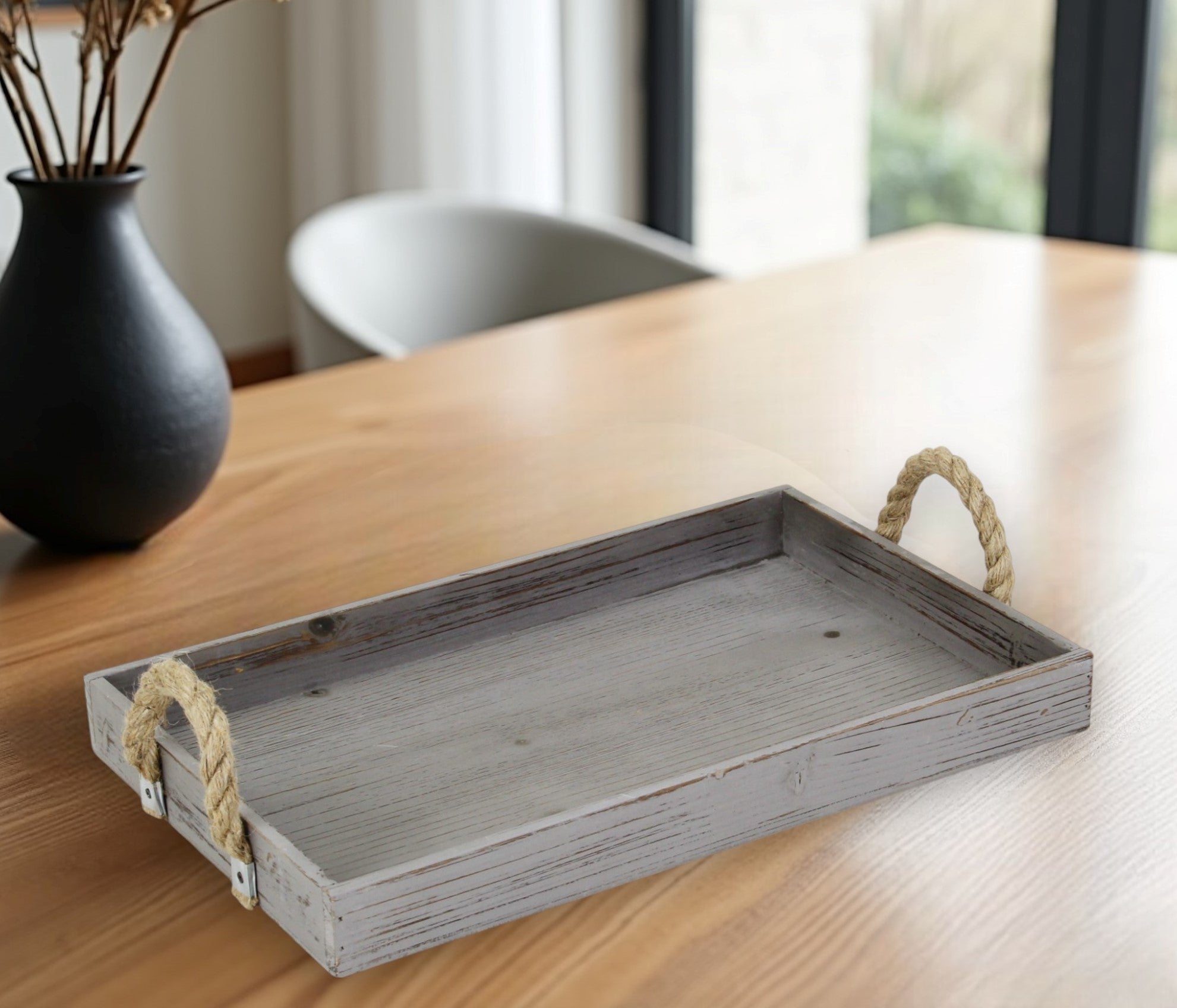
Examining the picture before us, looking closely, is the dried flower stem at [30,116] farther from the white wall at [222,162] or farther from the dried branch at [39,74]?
the white wall at [222,162]

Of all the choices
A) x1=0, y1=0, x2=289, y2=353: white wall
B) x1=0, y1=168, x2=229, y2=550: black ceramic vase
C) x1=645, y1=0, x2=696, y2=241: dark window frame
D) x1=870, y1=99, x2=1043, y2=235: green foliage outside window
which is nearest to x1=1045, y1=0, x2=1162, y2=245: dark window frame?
x1=870, y1=99, x2=1043, y2=235: green foliage outside window

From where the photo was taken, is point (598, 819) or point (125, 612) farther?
point (125, 612)

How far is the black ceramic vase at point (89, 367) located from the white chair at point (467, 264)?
93 centimetres

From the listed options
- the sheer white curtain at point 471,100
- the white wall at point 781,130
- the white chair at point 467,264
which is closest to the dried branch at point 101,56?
the white chair at point 467,264

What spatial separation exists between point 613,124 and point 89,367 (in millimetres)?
2334

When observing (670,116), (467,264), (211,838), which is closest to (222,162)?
(670,116)

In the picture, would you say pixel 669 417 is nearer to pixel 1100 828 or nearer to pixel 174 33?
pixel 174 33

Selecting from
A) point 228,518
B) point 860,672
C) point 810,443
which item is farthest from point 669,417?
point 860,672

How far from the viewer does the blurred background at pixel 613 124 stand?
9.02ft

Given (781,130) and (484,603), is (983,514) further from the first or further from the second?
(781,130)

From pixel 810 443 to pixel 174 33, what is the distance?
0.53 meters

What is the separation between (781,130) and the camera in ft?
10.3

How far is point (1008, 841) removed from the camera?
0.63m

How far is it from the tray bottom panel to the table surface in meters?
0.06
